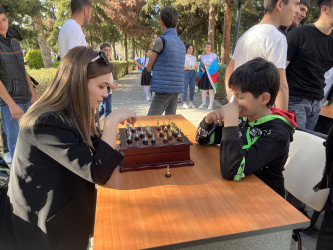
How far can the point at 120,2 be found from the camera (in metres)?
23.1

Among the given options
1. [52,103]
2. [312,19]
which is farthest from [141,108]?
[312,19]

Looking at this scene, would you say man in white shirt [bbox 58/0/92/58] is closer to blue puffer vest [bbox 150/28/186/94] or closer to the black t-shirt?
blue puffer vest [bbox 150/28/186/94]

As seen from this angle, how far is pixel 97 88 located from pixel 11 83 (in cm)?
244

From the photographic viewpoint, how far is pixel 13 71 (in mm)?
3271

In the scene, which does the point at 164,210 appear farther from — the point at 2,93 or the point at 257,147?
the point at 2,93

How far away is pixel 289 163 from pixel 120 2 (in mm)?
24717

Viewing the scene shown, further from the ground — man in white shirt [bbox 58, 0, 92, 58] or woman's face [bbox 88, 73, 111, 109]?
man in white shirt [bbox 58, 0, 92, 58]

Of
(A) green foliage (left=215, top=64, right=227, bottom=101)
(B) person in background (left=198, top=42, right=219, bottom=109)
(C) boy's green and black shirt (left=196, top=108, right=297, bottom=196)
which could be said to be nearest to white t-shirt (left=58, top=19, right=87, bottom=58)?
(C) boy's green and black shirt (left=196, top=108, right=297, bottom=196)

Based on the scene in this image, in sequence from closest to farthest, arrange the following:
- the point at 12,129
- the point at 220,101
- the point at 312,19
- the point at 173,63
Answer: the point at 12,129
the point at 173,63
the point at 220,101
the point at 312,19

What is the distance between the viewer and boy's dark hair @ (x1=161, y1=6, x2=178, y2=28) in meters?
3.49

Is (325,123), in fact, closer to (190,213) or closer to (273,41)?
(273,41)

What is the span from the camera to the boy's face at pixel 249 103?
1.68 meters

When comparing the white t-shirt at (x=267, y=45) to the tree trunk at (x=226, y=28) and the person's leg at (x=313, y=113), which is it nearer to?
the person's leg at (x=313, y=113)

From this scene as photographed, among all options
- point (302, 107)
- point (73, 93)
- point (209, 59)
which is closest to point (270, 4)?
point (302, 107)
